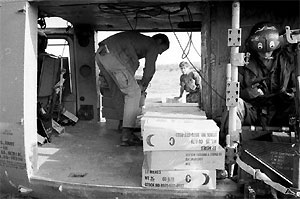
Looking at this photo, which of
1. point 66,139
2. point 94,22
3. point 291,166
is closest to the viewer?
point 291,166

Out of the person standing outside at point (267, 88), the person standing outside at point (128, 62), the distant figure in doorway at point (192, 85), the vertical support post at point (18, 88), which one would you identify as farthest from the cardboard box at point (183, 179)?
the distant figure in doorway at point (192, 85)

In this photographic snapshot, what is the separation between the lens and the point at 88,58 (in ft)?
24.6

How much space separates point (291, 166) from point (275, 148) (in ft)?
0.73

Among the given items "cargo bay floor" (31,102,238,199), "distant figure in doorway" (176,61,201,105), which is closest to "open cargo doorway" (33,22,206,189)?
"cargo bay floor" (31,102,238,199)

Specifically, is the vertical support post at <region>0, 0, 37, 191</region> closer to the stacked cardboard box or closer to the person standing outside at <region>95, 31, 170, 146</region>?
the stacked cardboard box

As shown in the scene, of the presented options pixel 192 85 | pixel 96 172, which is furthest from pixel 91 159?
pixel 192 85

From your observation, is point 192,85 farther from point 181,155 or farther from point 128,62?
point 181,155

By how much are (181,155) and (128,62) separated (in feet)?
8.50

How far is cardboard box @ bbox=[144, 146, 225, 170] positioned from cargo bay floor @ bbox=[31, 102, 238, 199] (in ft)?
0.79

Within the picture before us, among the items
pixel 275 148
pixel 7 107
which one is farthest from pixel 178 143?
pixel 7 107

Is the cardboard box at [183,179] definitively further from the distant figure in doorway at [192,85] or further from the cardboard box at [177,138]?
the distant figure in doorway at [192,85]

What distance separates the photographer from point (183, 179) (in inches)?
139

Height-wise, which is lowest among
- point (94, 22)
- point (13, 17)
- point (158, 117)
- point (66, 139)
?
point (66, 139)

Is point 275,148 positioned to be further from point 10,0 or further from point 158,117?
point 10,0
